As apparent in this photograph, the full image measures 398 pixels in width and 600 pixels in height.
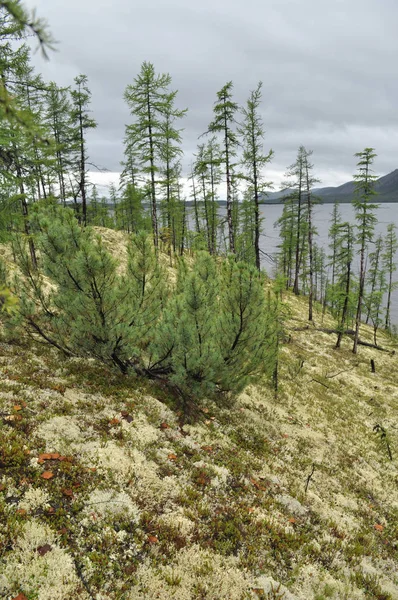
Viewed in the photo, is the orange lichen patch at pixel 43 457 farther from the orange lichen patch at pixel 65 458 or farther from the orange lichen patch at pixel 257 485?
the orange lichen patch at pixel 257 485

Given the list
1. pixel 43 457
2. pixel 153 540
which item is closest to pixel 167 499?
pixel 153 540

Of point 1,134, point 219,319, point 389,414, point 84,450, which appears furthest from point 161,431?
point 389,414

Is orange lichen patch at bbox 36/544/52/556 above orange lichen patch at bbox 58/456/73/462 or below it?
below

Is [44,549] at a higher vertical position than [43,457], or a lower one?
lower

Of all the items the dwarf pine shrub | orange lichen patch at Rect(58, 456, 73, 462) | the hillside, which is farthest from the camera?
the dwarf pine shrub

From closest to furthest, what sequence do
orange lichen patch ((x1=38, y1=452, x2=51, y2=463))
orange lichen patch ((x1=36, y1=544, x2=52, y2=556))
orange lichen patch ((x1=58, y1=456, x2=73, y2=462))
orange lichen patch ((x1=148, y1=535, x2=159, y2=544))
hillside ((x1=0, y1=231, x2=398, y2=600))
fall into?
1. orange lichen patch ((x1=36, y1=544, x2=52, y2=556))
2. hillside ((x1=0, y1=231, x2=398, y2=600))
3. orange lichen patch ((x1=148, y1=535, x2=159, y2=544))
4. orange lichen patch ((x1=38, y1=452, x2=51, y2=463))
5. orange lichen patch ((x1=58, y1=456, x2=73, y2=462))

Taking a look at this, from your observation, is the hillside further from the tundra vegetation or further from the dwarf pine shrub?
the dwarf pine shrub

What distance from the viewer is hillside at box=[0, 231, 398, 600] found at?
408 centimetres

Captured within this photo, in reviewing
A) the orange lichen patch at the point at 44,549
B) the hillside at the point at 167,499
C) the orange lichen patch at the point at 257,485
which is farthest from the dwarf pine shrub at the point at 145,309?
the orange lichen patch at the point at 44,549

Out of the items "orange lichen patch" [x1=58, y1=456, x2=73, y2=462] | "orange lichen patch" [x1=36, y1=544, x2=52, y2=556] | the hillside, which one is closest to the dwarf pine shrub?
the hillside

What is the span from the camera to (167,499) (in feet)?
17.9

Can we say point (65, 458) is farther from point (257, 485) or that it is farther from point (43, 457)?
point (257, 485)

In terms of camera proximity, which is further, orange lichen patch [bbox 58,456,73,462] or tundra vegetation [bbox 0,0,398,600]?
orange lichen patch [bbox 58,456,73,462]

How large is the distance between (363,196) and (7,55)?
73.9 ft
